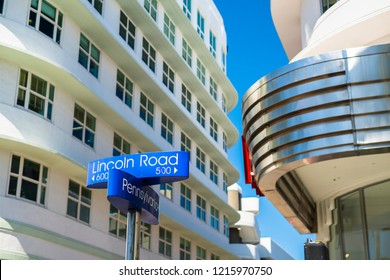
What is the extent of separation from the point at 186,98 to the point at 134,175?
2371 centimetres

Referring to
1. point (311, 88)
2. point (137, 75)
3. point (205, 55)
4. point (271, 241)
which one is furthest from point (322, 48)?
point (271, 241)

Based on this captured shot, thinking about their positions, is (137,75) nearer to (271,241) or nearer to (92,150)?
(92,150)

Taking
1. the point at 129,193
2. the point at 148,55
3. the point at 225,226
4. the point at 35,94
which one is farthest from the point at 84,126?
the point at 225,226

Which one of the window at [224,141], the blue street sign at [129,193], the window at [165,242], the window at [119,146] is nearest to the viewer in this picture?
the blue street sign at [129,193]

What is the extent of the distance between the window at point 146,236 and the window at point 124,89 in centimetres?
565

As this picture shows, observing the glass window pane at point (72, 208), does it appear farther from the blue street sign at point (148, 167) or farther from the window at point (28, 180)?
the blue street sign at point (148, 167)

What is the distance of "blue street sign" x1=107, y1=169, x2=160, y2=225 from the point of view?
988 cm

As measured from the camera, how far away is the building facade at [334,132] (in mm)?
12266

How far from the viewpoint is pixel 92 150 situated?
2316 centimetres

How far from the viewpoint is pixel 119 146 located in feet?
85.1

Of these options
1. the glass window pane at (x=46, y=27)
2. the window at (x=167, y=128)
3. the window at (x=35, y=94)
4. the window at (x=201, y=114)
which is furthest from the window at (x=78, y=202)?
the window at (x=201, y=114)

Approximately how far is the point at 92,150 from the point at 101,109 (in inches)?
67.4

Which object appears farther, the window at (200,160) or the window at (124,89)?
the window at (200,160)

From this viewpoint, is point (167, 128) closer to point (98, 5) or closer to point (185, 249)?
point (185, 249)
